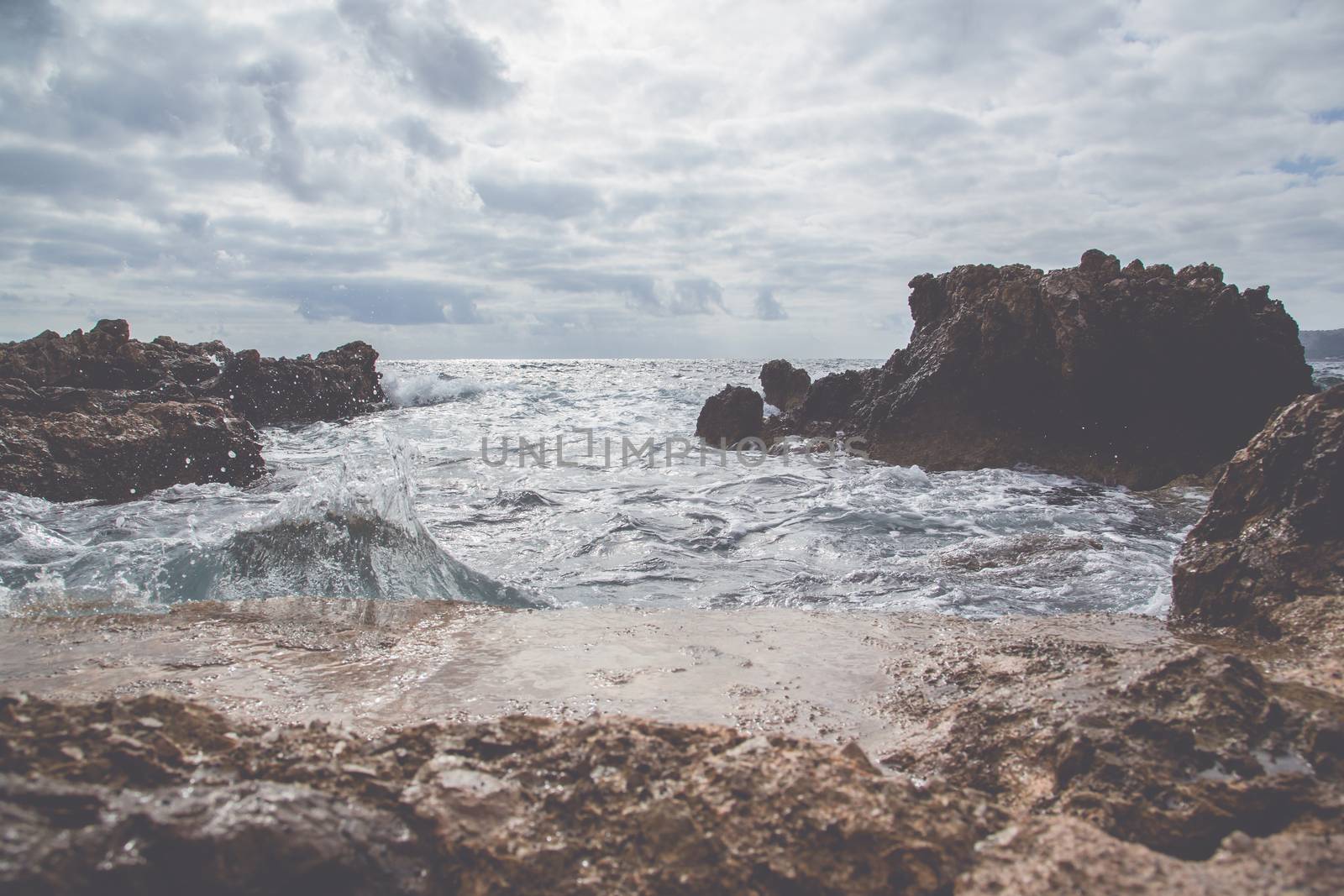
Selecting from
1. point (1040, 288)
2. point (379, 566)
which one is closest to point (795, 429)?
point (1040, 288)

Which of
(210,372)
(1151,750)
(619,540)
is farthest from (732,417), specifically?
(1151,750)

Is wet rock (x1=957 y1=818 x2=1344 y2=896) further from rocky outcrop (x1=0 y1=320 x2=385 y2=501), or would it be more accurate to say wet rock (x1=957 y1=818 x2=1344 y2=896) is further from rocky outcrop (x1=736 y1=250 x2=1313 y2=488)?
rocky outcrop (x1=736 y1=250 x2=1313 y2=488)

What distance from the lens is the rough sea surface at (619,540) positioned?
4.98 meters

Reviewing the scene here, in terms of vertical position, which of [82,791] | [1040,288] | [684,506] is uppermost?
[1040,288]

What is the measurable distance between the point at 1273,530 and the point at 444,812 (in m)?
4.13

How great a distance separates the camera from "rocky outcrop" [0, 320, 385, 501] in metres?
7.88

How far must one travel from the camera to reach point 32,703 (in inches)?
58.6

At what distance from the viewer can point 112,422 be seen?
8.73 m

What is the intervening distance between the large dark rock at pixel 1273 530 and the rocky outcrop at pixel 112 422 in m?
9.68

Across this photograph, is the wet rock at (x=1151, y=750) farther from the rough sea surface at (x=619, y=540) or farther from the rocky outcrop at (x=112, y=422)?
the rocky outcrop at (x=112, y=422)

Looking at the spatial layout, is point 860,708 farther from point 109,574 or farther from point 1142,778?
point 109,574

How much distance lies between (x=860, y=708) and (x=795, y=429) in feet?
44.5

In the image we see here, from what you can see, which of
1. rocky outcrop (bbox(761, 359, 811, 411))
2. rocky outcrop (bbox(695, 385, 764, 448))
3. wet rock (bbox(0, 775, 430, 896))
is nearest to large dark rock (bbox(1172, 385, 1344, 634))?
wet rock (bbox(0, 775, 430, 896))
